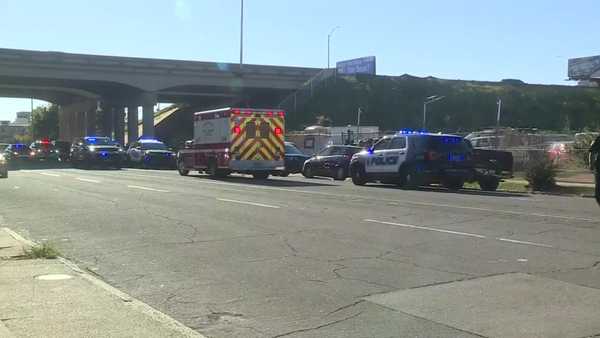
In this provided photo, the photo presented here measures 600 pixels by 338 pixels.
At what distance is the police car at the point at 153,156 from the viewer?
138 ft

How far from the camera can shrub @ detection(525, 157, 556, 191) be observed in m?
21.9

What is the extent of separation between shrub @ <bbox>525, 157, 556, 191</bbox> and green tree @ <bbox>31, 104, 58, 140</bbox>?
358ft

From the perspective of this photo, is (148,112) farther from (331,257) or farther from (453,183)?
(331,257)

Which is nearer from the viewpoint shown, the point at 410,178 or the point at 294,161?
the point at 410,178

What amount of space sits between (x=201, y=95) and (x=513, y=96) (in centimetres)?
3829

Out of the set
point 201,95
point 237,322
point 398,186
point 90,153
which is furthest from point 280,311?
point 201,95

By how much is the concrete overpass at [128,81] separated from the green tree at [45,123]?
1417 inches

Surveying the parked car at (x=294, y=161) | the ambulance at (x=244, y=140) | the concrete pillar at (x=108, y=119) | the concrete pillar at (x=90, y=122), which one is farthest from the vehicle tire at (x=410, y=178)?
the concrete pillar at (x=90, y=122)

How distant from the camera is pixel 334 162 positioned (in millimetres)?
28281

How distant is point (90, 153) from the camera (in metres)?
39.6

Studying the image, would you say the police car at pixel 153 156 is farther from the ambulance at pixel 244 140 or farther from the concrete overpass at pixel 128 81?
the concrete overpass at pixel 128 81

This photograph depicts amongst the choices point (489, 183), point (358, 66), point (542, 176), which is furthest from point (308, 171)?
point (358, 66)

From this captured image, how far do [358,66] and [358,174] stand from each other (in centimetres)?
6542

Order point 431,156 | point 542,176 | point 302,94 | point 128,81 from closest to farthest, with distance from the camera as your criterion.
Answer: point 431,156, point 542,176, point 128,81, point 302,94
